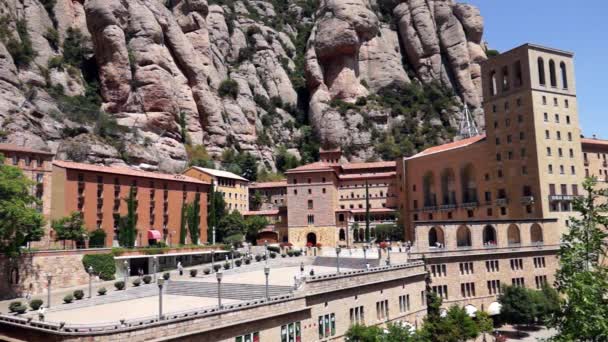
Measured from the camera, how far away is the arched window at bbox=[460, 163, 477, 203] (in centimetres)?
7006

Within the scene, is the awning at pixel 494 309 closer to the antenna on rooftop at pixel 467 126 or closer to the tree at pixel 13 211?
the tree at pixel 13 211

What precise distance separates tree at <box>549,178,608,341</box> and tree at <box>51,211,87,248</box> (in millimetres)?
44766

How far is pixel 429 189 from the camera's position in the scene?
254ft

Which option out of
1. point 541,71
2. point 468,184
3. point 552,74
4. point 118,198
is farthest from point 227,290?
point 552,74

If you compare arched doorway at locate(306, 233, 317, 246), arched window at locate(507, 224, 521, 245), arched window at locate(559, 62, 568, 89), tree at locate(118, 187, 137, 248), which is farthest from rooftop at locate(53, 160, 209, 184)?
arched window at locate(559, 62, 568, 89)

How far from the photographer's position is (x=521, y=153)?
202 feet

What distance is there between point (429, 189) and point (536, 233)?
22247mm

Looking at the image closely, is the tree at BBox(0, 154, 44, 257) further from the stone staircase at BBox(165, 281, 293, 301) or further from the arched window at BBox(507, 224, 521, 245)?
the arched window at BBox(507, 224, 521, 245)

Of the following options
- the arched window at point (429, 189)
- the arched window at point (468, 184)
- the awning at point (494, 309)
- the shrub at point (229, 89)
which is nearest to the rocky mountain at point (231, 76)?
the shrub at point (229, 89)

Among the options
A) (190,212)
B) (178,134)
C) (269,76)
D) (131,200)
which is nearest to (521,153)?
(190,212)

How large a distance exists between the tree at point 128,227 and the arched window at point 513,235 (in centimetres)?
4066

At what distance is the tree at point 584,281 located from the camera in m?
13.7

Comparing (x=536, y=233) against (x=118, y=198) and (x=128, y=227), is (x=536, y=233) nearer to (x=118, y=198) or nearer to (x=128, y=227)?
(x=128, y=227)

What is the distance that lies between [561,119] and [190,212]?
157ft
